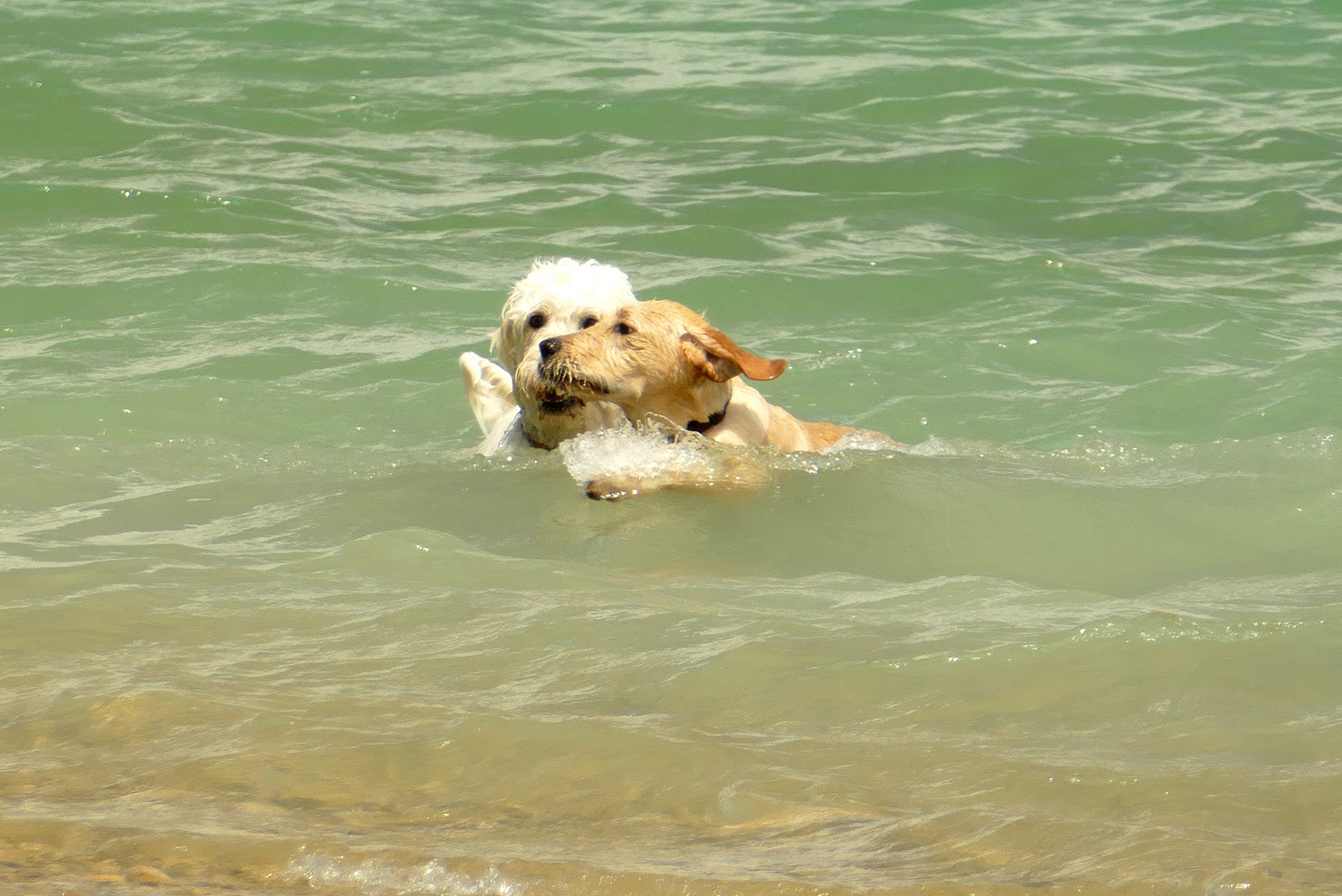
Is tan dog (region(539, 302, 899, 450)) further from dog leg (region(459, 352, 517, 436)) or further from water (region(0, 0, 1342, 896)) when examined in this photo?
dog leg (region(459, 352, 517, 436))

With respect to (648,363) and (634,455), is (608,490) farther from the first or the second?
(648,363)

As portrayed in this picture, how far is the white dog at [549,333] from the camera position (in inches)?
200

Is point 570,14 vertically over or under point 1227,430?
over

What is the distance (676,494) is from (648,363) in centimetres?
42

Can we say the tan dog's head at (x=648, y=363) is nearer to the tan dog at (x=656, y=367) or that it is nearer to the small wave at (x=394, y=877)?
the tan dog at (x=656, y=367)

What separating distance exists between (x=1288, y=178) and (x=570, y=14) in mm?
6797

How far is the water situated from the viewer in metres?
2.81

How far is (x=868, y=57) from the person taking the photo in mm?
12984

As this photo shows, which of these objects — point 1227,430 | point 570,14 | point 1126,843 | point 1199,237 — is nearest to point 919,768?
point 1126,843

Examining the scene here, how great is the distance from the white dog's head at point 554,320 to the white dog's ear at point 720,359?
29 cm

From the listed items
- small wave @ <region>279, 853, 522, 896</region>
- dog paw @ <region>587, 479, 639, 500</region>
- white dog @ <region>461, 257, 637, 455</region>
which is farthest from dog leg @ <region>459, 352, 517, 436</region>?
small wave @ <region>279, 853, 522, 896</region>

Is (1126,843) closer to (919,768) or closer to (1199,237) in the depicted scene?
(919,768)

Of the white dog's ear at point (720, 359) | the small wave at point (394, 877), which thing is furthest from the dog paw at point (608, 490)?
Result: the small wave at point (394, 877)

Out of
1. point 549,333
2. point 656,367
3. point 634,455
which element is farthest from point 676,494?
point 549,333
